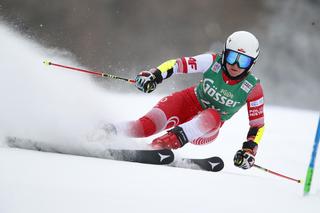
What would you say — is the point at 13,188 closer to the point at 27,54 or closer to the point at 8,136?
the point at 8,136

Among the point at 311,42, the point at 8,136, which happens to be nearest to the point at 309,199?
the point at 8,136

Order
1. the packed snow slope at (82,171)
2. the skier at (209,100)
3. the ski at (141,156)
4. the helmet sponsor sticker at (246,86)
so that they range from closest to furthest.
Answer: the packed snow slope at (82,171)
the ski at (141,156)
the skier at (209,100)
the helmet sponsor sticker at (246,86)

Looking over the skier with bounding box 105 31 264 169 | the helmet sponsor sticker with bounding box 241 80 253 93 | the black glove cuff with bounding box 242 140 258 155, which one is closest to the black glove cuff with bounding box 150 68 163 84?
the skier with bounding box 105 31 264 169

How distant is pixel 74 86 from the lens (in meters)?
3.77

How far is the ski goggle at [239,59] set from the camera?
3.13m

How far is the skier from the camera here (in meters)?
3.07

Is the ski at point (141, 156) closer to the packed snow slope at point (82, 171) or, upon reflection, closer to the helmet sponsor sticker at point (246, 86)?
the packed snow slope at point (82, 171)

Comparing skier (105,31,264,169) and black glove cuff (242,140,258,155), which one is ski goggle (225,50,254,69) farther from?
black glove cuff (242,140,258,155)

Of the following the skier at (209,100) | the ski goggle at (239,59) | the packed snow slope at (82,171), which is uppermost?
the ski goggle at (239,59)

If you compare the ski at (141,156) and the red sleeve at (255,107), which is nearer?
the ski at (141,156)

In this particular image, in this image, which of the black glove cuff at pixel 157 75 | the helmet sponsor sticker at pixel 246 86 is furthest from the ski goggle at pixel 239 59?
the black glove cuff at pixel 157 75

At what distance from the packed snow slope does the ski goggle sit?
0.82 meters

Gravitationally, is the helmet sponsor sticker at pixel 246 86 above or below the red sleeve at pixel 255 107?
above

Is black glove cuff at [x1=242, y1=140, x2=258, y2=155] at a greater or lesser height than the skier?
lesser
